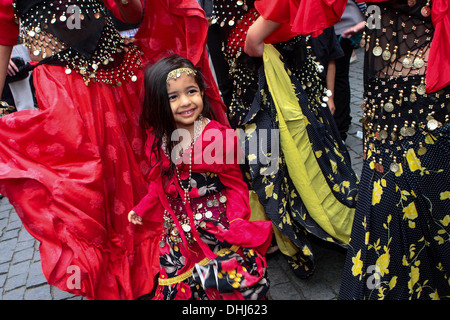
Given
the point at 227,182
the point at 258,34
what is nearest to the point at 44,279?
the point at 227,182

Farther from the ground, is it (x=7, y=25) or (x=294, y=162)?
(x=7, y=25)

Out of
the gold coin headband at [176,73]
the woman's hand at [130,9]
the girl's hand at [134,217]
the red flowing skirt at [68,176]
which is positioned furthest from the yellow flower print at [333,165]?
the woman's hand at [130,9]

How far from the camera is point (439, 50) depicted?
4.92 feet

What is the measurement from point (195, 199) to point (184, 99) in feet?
1.65

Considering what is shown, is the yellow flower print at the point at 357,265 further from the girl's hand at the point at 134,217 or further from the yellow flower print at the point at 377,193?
the girl's hand at the point at 134,217

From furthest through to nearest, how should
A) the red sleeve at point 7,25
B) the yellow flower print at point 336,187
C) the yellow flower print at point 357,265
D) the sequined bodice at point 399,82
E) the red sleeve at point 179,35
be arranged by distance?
1. the yellow flower print at point 336,187
2. the red sleeve at point 179,35
3. the red sleeve at point 7,25
4. the yellow flower print at point 357,265
5. the sequined bodice at point 399,82

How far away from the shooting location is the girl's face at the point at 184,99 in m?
1.94

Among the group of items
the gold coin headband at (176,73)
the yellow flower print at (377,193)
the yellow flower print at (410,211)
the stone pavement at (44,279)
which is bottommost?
the stone pavement at (44,279)

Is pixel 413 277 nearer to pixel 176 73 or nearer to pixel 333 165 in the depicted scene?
pixel 333 165

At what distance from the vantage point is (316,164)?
2422 mm

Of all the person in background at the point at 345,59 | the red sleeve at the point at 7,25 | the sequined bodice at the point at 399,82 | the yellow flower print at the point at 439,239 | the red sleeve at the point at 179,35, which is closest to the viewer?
the sequined bodice at the point at 399,82
